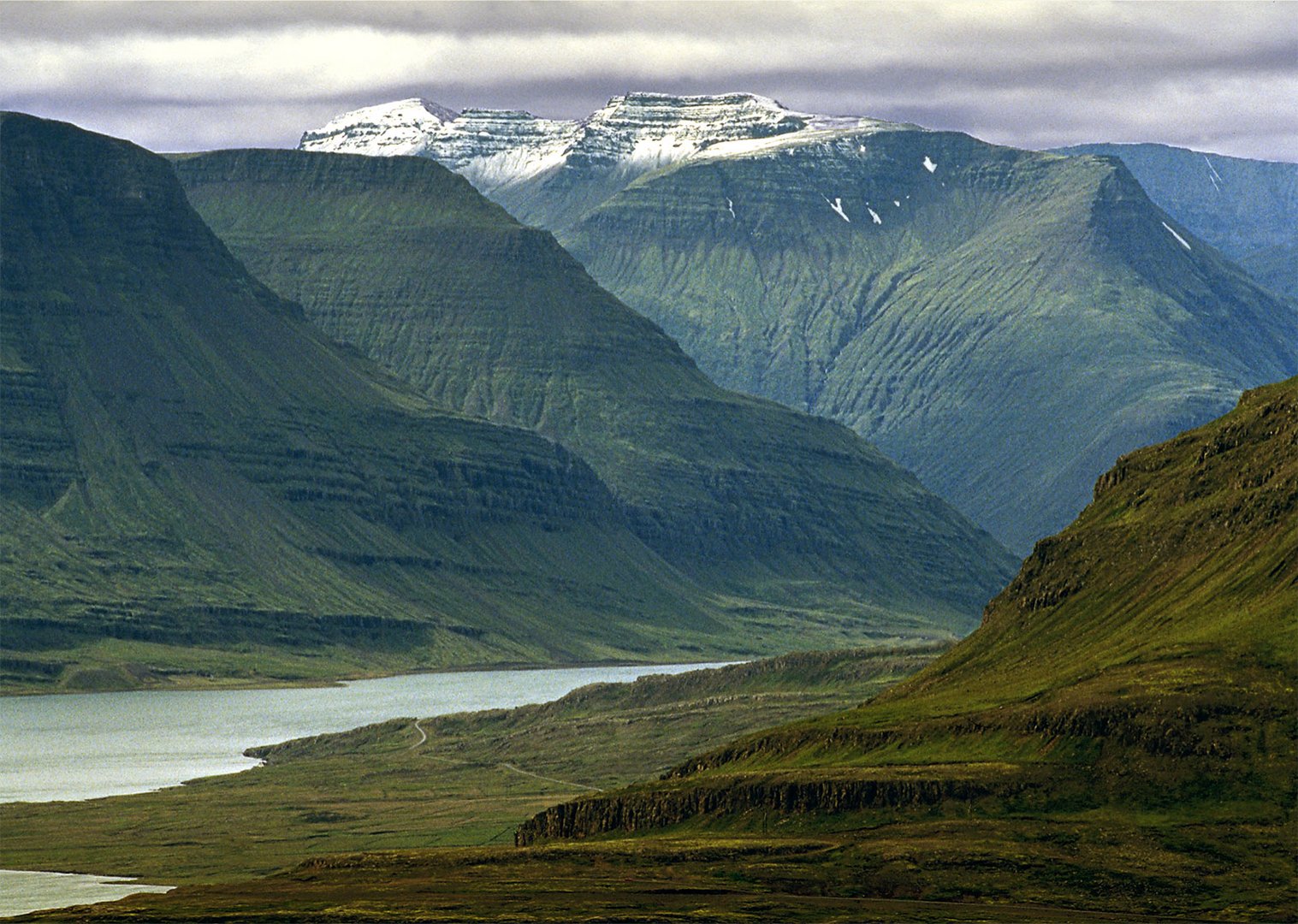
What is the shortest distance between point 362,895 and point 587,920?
2135cm

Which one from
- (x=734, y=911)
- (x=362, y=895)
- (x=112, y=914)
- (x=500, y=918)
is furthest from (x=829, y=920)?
(x=112, y=914)

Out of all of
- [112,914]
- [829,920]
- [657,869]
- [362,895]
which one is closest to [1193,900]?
[829,920]

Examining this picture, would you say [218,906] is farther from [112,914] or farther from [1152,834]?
[1152,834]

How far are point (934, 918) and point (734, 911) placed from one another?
1214cm

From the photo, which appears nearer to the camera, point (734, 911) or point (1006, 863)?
point (734, 911)

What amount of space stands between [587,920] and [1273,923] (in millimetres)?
41199

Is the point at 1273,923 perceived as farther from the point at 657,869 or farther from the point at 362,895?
the point at 362,895

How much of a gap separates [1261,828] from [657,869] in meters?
40.5

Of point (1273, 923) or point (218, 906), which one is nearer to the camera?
point (1273, 923)

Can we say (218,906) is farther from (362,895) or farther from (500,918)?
(500,918)

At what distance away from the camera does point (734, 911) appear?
181 meters

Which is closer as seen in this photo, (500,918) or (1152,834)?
(500,918)

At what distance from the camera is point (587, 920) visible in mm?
177000

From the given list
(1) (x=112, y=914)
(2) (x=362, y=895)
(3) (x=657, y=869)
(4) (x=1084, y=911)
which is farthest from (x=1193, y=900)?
(1) (x=112, y=914)
